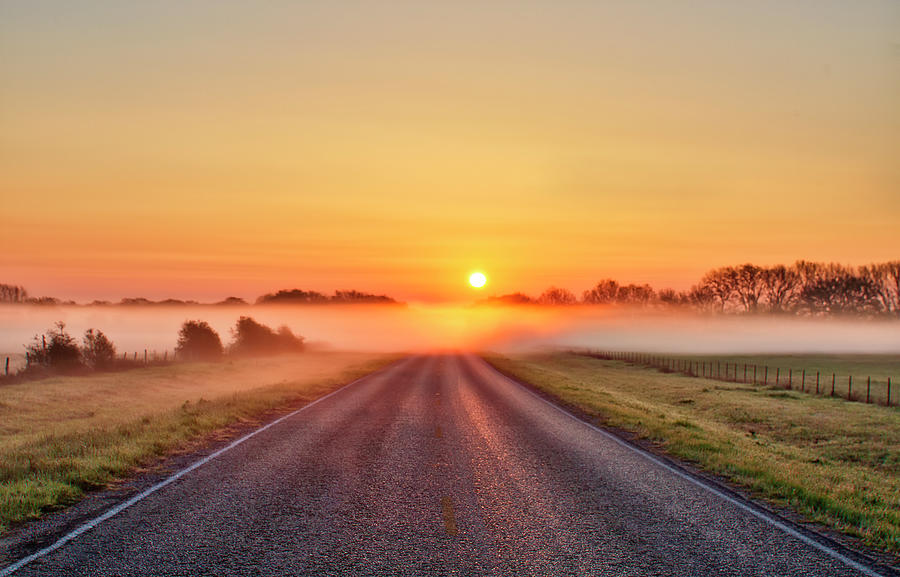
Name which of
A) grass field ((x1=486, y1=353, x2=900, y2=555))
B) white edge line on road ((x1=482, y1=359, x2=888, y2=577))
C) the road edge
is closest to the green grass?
grass field ((x1=486, y1=353, x2=900, y2=555))

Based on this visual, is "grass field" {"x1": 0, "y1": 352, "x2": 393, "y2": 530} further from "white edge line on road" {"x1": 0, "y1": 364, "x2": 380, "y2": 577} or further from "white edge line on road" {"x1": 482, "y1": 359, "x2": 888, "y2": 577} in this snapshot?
"white edge line on road" {"x1": 482, "y1": 359, "x2": 888, "y2": 577}

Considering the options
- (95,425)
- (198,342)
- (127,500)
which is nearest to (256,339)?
(198,342)

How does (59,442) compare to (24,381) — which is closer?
(59,442)

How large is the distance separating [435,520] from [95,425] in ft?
55.5

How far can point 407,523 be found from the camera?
7547 millimetres

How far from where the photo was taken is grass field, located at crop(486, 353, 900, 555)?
355 inches

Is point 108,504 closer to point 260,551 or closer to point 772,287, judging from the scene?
point 260,551

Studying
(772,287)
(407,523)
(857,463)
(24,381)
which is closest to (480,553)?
(407,523)

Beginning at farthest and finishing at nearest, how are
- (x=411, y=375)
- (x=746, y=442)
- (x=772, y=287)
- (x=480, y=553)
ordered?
(x=772, y=287) → (x=411, y=375) → (x=746, y=442) → (x=480, y=553)

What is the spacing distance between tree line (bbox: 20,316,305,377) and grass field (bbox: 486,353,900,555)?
Answer: 37.6m

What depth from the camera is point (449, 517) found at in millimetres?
7785

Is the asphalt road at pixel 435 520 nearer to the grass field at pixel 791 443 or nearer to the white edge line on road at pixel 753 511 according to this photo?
the white edge line on road at pixel 753 511

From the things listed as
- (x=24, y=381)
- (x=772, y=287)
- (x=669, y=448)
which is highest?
(x=772, y=287)

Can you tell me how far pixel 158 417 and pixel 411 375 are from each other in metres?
19.5
